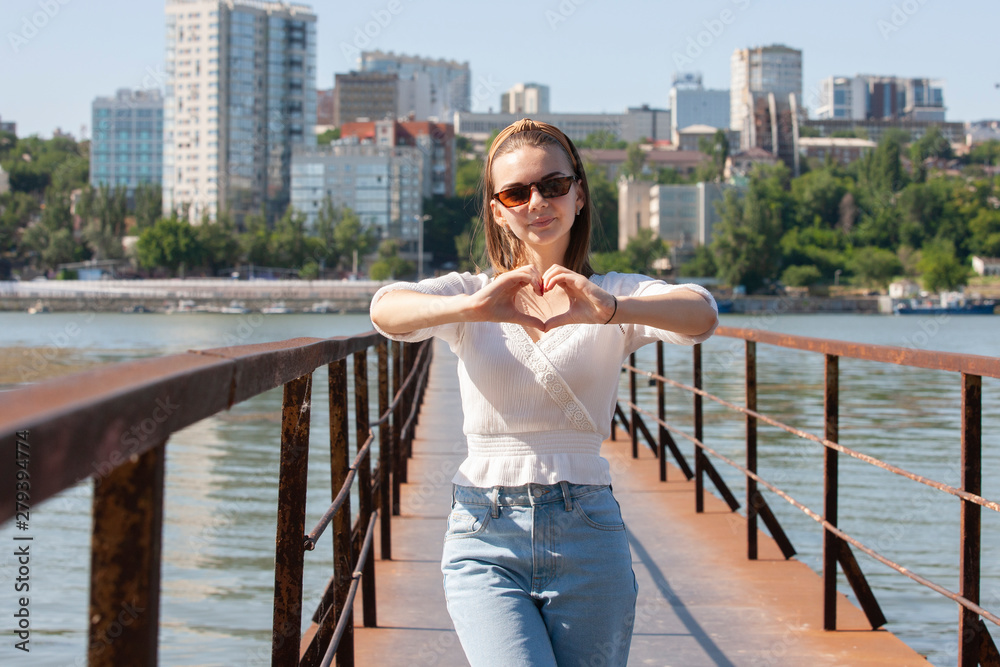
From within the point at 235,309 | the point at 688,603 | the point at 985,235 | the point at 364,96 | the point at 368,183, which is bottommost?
the point at 235,309

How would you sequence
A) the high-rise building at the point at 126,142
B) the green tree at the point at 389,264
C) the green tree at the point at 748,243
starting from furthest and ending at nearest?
1. the high-rise building at the point at 126,142
2. the green tree at the point at 748,243
3. the green tree at the point at 389,264

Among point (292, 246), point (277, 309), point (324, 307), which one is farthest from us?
point (292, 246)

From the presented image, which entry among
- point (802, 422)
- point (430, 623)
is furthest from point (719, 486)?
point (802, 422)

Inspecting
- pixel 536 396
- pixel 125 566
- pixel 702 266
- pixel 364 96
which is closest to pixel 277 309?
pixel 702 266

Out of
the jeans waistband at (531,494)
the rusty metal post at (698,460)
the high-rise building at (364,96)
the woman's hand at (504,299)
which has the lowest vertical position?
the rusty metal post at (698,460)

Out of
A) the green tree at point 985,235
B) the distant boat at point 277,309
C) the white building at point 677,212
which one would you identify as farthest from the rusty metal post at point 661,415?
the green tree at point 985,235

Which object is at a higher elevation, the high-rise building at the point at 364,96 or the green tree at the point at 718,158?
the high-rise building at the point at 364,96

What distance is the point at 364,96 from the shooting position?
575ft

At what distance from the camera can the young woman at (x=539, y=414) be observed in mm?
1849

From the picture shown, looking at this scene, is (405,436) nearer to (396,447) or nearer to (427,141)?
(396,447)

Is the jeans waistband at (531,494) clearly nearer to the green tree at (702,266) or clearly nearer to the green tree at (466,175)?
the green tree at (702,266)

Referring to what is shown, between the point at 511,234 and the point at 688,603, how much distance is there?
86.1 inches

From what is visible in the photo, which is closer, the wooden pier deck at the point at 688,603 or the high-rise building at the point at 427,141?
the wooden pier deck at the point at 688,603

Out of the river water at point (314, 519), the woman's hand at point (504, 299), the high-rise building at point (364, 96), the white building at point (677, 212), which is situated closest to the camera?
the woman's hand at point (504, 299)
